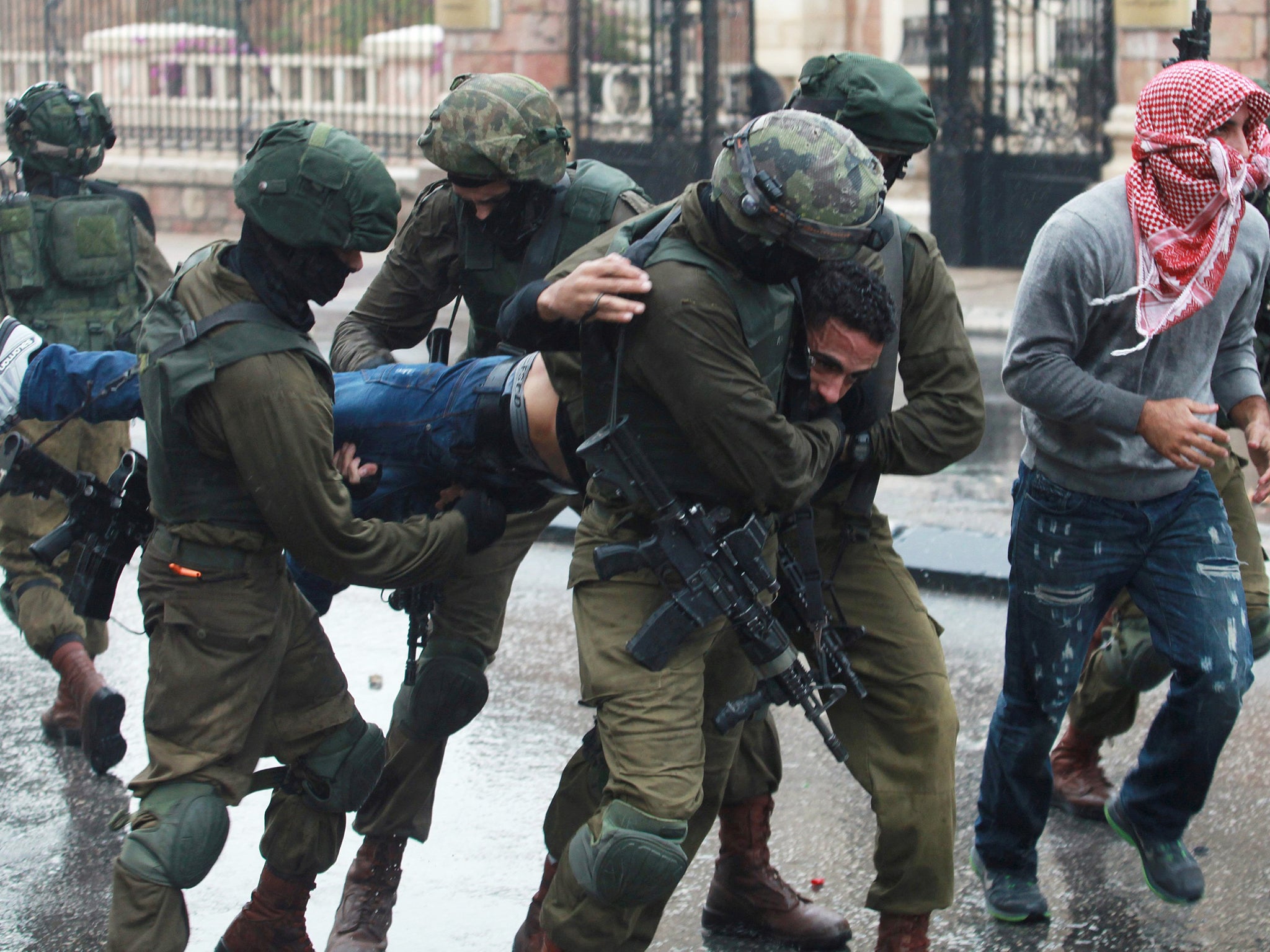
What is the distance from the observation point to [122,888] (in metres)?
3.11

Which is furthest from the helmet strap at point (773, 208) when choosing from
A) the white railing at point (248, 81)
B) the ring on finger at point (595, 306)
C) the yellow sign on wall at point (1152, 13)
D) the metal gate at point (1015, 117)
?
the white railing at point (248, 81)

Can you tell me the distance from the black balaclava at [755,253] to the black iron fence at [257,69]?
14278mm

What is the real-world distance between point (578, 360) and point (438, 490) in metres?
0.59

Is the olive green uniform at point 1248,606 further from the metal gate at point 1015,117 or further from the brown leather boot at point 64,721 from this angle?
the metal gate at point 1015,117

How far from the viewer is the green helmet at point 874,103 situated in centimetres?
341

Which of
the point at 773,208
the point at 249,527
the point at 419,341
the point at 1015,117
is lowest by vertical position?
the point at 249,527

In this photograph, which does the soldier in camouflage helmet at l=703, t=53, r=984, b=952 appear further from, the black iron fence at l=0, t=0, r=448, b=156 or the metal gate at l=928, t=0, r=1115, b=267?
the black iron fence at l=0, t=0, r=448, b=156

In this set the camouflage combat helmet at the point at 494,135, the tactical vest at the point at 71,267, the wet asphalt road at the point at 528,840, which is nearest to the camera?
the camouflage combat helmet at the point at 494,135

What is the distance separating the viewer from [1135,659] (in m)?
4.18

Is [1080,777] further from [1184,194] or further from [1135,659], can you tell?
[1184,194]

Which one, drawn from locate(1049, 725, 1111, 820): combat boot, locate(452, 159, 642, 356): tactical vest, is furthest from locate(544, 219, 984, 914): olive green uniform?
locate(1049, 725, 1111, 820): combat boot

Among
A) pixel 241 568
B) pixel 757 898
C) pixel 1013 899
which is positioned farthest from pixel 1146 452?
pixel 241 568

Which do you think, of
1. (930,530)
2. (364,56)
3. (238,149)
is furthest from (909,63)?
(930,530)

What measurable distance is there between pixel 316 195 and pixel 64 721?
2397mm
